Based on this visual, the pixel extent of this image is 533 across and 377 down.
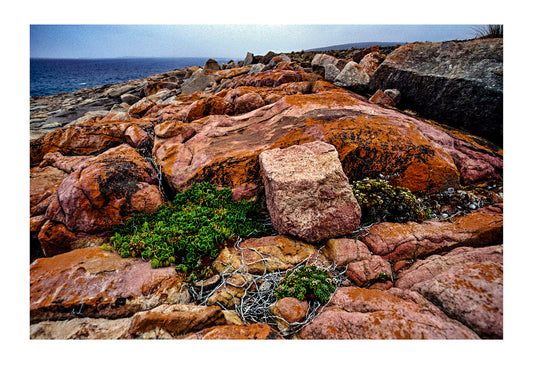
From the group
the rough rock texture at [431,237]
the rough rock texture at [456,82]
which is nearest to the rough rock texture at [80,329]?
the rough rock texture at [431,237]

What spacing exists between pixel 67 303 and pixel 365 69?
1131 centimetres

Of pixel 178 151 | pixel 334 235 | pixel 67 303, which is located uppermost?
pixel 178 151

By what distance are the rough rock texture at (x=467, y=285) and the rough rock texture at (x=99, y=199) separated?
15.2ft

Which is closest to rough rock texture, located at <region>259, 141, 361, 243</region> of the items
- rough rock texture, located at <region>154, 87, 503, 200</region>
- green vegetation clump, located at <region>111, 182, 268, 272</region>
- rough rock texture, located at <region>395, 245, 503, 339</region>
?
green vegetation clump, located at <region>111, 182, 268, 272</region>

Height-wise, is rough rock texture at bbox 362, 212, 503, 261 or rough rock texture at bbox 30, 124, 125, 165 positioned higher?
rough rock texture at bbox 30, 124, 125, 165

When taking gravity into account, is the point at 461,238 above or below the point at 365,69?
below

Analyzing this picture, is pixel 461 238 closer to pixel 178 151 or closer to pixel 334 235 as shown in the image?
pixel 334 235

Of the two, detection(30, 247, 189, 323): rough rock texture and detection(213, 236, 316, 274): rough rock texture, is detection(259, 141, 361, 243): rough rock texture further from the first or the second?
detection(30, 247, 189, 323): rough rock texture

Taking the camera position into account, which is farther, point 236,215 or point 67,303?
point 236,215

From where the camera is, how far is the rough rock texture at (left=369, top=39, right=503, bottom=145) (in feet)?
17.3

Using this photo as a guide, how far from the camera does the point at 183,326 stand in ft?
8.70

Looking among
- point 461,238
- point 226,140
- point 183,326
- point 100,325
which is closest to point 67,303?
point 100,325

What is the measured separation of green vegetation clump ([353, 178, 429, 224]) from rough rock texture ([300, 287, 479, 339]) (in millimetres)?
1548

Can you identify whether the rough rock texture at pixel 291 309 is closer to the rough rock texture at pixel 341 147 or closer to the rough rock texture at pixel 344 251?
the rough rock texture at pixel 344 251
